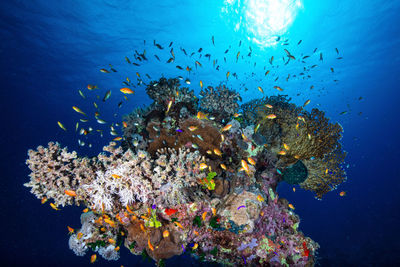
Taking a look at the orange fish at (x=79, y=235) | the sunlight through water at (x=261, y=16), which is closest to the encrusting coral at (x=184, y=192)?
the orange fish at (x=79, y=235)

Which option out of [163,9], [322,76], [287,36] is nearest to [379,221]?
[322,76]

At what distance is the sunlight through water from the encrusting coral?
22.0 m

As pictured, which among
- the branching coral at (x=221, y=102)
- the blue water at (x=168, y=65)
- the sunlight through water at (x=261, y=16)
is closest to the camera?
the branching coral at (x=221, y=102)

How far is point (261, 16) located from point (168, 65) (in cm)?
1878

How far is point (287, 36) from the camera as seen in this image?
94.6 feet

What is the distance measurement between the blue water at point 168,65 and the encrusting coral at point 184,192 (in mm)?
8033

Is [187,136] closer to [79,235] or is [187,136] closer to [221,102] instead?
[221,102]

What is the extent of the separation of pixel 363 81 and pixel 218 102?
5608 cm

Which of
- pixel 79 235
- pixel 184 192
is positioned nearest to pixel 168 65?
pixel 79 235

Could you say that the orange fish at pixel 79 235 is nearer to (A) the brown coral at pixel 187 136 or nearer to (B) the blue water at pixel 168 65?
(A) the brown coral at pixel 187 136

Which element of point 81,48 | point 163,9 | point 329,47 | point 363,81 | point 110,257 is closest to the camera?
point 110,257

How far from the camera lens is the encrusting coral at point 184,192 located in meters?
4.98

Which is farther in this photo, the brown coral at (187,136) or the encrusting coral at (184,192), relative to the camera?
the brown coral at (187,136)

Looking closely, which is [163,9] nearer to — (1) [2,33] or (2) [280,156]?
(1) [2,33]
